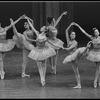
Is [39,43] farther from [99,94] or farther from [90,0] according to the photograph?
[90,0]

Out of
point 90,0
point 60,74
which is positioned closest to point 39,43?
point 60,74

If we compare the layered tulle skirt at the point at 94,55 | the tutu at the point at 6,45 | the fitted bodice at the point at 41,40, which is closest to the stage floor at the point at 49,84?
the layered tulle skirt at the point at 94,55

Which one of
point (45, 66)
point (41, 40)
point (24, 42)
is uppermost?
point (41, 40)

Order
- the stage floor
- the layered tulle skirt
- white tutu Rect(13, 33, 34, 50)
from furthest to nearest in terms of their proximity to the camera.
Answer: white tutu Rect(13, 33, 34, 50) < the layered tulle skirt < the stage floor

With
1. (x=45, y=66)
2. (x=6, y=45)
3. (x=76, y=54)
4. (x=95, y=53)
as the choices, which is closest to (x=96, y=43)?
(x=95, y=53)

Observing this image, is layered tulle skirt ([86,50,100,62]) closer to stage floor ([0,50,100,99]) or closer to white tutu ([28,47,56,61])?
stage floor ([0,50,100,99])

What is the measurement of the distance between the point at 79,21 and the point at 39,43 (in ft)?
59.4

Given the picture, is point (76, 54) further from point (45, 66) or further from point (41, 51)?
point (45, 66)

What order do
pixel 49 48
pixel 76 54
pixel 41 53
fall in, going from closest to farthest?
pixel 76 54
pixel 41 53
pixel 49 48

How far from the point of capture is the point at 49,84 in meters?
10.5

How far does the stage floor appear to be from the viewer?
9.25m

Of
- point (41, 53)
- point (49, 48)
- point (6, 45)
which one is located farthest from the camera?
point (6, 45)

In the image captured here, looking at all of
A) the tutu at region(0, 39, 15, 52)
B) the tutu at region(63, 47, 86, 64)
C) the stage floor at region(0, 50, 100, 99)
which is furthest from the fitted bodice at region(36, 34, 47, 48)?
the tutu at region(0, 39, 15, 52)

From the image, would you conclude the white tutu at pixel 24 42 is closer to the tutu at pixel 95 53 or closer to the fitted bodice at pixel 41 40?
the fitted bodice at pixel 41 40
